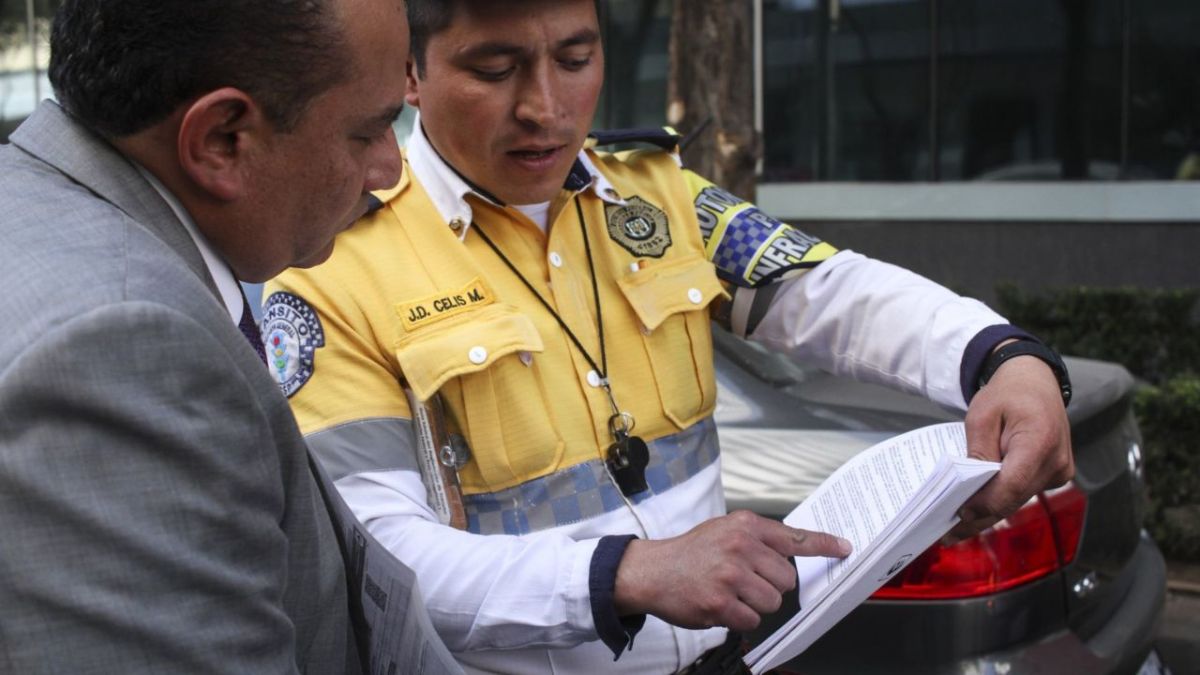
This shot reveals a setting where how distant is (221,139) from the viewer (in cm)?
107

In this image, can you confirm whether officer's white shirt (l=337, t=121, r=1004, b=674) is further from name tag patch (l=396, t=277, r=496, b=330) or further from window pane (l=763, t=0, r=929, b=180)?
window pane (l=763, t=0, r=929, b=180)

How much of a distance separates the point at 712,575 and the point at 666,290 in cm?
50

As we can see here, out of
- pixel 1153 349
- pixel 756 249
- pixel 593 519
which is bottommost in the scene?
pixel 1153 349

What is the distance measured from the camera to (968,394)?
5.82 ft

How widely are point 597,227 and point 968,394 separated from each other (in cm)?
56

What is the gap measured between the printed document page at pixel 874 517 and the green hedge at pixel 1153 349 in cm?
426

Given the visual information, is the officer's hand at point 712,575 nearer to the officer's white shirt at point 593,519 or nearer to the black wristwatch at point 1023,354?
the officer's white shirt at point 593,519

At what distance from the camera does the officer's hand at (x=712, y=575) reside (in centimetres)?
144

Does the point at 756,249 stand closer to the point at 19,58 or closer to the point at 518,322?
the point at 518,322

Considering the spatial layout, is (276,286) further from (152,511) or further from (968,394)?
(968,394)

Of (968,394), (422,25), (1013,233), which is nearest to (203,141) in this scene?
(422,25)

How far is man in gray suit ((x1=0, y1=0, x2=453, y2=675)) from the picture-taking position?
0.91 metres

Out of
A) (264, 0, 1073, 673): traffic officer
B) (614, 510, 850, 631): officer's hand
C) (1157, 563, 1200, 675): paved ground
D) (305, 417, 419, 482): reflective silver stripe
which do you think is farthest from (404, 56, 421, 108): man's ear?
(1157, 563, 1200, 675): paved ground

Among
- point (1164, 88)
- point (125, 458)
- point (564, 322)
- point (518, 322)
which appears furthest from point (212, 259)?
point (1164, 88)
